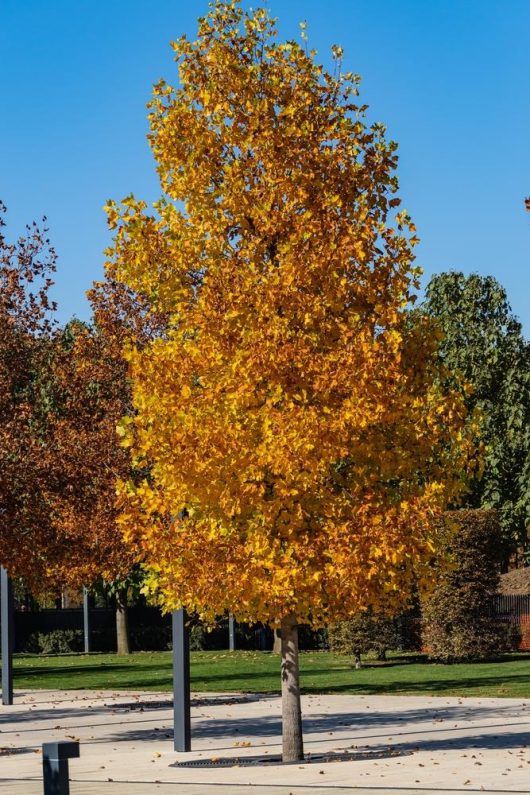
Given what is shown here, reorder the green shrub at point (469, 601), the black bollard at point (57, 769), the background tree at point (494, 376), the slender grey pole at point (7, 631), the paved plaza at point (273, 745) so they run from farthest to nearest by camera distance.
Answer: the background tree at point (494, 376)
the green shrub at point (469, 601)
the slender grey pole at point (7, 631)
the paved plaza at point (273, 745)
the black bollard at point (57, 769)

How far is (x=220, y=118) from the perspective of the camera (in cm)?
1462

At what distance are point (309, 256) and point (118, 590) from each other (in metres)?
28.2

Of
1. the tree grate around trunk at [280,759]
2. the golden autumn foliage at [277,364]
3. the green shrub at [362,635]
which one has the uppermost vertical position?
the golden autumn foliage at [277,364]

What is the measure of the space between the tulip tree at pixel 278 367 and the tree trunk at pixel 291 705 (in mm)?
24

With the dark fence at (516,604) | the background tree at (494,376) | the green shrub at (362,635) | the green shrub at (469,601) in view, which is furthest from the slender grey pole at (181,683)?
the background tree at (494,376)

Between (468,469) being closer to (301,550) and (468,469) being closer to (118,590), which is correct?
(301,550)

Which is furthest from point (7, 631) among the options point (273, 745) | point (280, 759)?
point (280, 759)

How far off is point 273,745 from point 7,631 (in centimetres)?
905

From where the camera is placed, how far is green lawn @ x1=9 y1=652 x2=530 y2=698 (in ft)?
83.6

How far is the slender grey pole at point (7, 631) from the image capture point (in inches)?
938

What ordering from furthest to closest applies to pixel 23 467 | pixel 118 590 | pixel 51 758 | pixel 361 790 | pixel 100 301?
pixel 118 590 → pixel 100 301 → pixel 23 467 → pixel 361 790 → pixel 51 758

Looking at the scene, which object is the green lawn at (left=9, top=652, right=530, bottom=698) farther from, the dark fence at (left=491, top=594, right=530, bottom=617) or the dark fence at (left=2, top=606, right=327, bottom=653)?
the dark fence at (left=2, top=606, right=327, bottom=653)

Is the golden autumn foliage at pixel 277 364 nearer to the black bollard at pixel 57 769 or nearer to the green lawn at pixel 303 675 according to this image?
the black bollard at pixel 57 769

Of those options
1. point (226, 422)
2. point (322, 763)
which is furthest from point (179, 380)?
point (322, 763)
